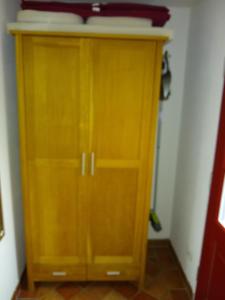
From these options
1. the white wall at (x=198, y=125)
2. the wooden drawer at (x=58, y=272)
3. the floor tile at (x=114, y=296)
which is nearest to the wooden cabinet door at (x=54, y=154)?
the wooden drawer at (x=58, y=272)

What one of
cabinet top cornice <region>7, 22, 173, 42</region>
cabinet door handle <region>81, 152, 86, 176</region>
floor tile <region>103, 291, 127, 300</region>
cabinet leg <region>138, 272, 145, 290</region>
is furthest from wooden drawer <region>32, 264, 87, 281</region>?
cabinet top cornice <region>7, 22, 173, 42</region>

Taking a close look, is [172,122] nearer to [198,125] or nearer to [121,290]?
[198,125]

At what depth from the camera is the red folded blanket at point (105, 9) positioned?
1.58m

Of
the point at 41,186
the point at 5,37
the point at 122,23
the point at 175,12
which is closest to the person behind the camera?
the point at 122,23

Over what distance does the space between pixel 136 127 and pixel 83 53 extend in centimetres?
61

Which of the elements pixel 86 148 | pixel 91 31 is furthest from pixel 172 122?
pixel 91 31

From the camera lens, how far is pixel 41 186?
1820 mm

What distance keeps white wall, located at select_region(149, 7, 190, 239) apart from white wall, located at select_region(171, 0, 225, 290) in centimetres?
8

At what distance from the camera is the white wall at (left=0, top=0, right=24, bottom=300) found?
1.68 meters

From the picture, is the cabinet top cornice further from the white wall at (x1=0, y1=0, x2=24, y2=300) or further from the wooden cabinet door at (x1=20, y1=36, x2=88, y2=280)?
the white wall at (x1=0, y1=0, x2=24, y2=300)

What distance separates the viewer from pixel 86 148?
1751mm

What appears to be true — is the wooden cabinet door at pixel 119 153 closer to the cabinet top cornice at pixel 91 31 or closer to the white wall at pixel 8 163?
the cabinet top cornice at pixel 91 31

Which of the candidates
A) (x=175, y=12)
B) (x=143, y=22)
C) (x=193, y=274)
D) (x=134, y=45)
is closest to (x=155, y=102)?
(x=134, y=45)

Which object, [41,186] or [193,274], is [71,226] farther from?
[193,274]
